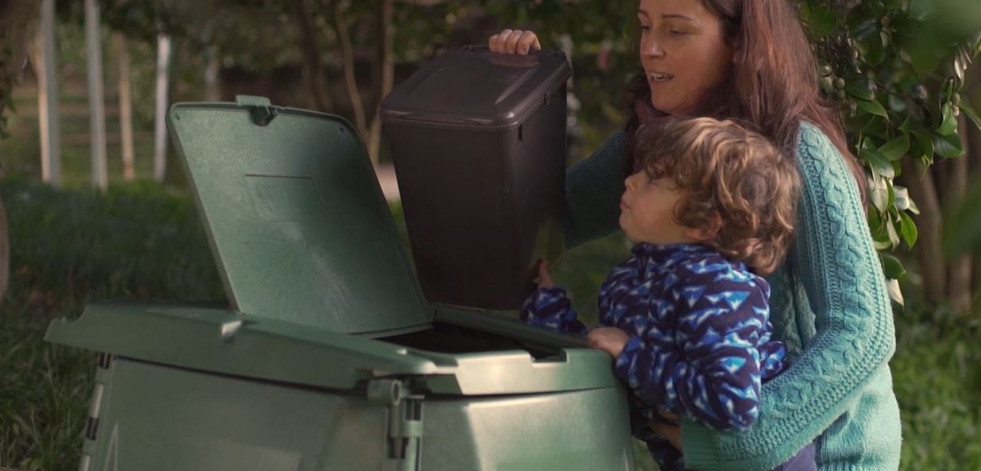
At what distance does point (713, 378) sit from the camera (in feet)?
6.13

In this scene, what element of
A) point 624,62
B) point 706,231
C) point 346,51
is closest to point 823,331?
point 706,231

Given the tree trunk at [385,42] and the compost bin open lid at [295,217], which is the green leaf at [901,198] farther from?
the tree trunk at [385,42]

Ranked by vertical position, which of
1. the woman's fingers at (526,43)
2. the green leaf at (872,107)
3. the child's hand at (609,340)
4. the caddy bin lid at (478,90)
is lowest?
the child's hand at (609,340)

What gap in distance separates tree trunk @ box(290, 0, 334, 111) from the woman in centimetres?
539

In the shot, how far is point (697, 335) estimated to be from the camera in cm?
188

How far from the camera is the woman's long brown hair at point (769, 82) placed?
220 cm

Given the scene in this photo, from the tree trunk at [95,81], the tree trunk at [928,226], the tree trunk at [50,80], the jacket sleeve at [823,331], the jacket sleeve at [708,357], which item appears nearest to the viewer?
the jacket sleeve at [708,357]

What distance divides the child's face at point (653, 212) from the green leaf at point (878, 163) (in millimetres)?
641

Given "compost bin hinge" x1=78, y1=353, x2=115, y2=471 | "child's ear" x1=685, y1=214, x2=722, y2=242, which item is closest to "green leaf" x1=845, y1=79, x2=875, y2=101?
"child's ear" x1=685, y1=214, x2=722, y2=242

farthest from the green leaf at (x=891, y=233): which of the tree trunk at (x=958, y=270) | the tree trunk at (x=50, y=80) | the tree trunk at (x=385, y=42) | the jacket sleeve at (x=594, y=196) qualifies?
the tree trunk at (x=50, y=80)

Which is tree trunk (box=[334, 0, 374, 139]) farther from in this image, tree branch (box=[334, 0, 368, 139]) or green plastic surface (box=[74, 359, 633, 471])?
green plastic surface (box=[74, 359, 633, 471])

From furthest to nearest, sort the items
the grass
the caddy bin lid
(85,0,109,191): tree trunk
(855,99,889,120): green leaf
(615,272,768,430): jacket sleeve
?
1. (85,0,109,191): tree trunk
2. the grass
3. (855,99,889,120): green leaf
4. the caddy bin lid
5. (615,272,768,430): jacket sleeve

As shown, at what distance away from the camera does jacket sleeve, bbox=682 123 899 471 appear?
1986mm

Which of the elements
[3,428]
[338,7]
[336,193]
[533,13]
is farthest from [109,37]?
[336,193]
